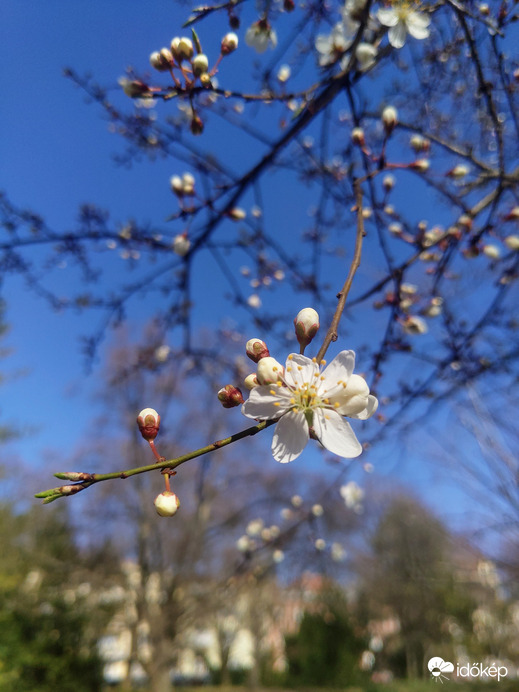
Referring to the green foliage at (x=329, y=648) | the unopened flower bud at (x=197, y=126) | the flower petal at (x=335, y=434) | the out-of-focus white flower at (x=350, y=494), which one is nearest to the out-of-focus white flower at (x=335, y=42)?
the unopened flower bud at (x=197, y=126)

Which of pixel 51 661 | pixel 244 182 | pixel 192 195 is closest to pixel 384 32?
pixel 244 182

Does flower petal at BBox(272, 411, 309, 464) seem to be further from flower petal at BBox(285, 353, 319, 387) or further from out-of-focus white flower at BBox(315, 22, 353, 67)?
out-of-focus white flower at BBox(315, 22, 353, 67)

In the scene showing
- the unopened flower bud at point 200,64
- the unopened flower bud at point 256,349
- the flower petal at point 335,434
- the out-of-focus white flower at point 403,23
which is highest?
the out-of-focus white flower at point 403,23

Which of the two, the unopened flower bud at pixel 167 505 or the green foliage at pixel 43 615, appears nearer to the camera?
the unopened flower bud at pixel 167 505

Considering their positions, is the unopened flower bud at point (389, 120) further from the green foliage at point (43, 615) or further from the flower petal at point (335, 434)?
the green foliage at point (43, 615)

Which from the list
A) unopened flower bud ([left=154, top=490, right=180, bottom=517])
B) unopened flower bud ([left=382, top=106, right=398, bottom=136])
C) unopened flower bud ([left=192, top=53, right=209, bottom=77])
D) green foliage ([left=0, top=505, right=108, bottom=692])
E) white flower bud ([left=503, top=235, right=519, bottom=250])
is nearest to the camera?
unopened flower bud ([left=154, top=490, right=180, bottom=517])

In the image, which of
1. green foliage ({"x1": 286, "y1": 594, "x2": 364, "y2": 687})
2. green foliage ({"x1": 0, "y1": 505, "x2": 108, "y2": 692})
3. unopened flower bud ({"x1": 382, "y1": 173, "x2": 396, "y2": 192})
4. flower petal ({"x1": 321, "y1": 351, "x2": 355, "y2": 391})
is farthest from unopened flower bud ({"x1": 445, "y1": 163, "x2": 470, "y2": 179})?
green foliage ({"x1": 286, "y1": 594, "x2": 364, "y2": 687})

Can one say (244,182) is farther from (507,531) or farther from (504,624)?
(504,624)

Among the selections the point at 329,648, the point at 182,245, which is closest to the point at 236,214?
the point at 182,245
